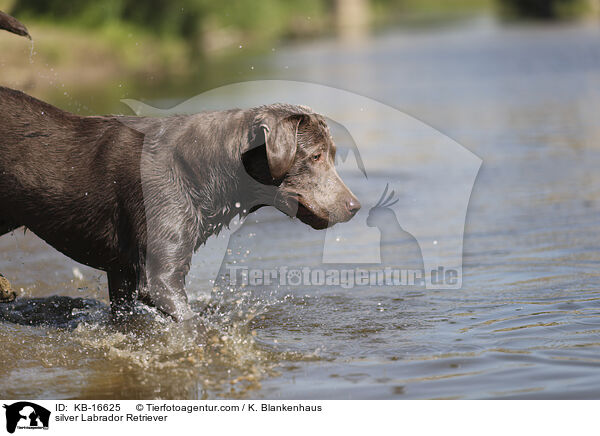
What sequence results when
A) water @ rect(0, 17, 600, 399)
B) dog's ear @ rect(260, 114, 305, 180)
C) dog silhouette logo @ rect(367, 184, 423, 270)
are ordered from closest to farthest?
water @ rect(0, 17, 600, 399) → dog's ear @ rect(260, 114, 305, 180) → dog silhouette logo @ rect(367, 184, 423, 270)

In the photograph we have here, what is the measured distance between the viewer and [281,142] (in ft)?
18.9

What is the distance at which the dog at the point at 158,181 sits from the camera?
591 centimetres

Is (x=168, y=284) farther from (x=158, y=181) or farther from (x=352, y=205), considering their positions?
(x=352, y=205)

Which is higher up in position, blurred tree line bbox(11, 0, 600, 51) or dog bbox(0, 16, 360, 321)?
blurred tree line bbox(11, 0, 600, 51)

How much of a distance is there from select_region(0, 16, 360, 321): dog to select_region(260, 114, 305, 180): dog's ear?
0.02 meters

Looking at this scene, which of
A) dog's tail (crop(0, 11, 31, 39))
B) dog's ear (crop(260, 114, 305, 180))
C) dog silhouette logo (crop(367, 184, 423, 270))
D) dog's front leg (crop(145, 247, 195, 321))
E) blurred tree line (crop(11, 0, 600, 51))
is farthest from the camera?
blurred tree line (crop(11, 0, 600, 51))

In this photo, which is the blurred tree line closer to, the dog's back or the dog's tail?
the dog's tail
